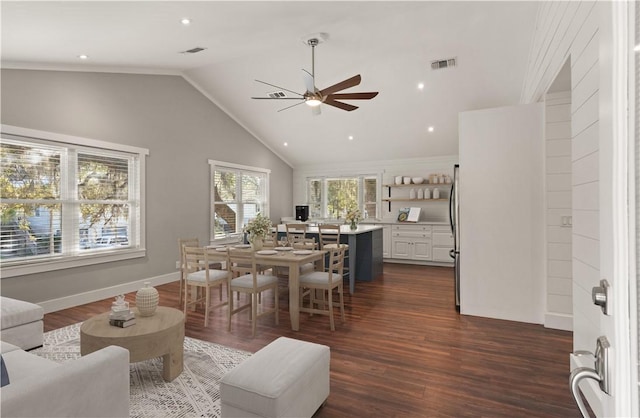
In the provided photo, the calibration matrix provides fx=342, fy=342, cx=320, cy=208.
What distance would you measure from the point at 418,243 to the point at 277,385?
6.25 metres

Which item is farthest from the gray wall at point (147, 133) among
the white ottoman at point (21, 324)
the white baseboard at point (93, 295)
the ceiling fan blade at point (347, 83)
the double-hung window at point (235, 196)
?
the ceiling fan blade at point (347, 83)

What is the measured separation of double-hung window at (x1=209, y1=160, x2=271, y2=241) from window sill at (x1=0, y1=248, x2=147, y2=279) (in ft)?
5.79

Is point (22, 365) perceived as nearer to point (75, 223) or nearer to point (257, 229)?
point (257, 229)

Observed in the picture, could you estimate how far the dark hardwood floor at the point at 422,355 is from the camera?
7.33ft

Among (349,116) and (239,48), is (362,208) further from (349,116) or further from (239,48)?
(239,48)

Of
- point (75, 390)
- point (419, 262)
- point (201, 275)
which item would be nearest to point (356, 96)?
point (201, 275)

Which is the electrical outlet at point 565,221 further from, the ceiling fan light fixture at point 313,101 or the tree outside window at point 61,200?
the tree outside window at point 61,200

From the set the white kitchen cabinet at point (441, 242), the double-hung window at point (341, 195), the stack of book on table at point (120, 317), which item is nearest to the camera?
the stack of book on table at point (120, 317)

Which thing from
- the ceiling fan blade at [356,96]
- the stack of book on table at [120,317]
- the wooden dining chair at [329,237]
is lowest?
the stack of book on table at [120,317]

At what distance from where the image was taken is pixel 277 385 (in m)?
1.78

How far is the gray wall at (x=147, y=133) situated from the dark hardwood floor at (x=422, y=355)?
0.49 meters

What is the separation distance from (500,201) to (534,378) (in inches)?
78.6

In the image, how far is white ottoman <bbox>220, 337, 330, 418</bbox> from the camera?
1758mm

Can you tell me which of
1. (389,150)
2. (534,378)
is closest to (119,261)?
(534,378)
